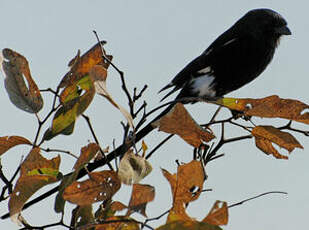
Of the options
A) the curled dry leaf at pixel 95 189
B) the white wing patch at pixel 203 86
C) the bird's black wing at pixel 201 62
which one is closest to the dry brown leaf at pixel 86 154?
the curled dry leaf at pixel 95 189

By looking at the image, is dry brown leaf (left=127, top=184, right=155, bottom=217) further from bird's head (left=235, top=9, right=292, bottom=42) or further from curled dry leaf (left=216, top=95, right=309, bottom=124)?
bird's head (left=235, top=9, right=292, bottom=42)

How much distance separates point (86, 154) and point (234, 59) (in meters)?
2.76

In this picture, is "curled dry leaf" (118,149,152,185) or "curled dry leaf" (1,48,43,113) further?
"curled dry leaf" (1,48,43,113)

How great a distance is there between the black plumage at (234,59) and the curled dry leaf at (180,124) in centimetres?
199

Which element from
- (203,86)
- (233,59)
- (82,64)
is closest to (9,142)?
(82,64)

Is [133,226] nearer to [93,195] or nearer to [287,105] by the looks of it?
[93,195]

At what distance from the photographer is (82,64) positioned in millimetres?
1500

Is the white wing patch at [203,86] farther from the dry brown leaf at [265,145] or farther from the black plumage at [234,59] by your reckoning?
the dry brown leaf at [265,145]

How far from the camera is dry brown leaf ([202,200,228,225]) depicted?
1.16 meters

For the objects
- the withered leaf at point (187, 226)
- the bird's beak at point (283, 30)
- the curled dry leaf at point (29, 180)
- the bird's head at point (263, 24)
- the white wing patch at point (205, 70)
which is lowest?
the withered leaf at point (187, 226)

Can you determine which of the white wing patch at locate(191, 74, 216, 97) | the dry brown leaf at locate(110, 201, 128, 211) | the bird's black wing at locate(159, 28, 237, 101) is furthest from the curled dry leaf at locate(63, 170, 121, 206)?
the white wing patch at locate(191, 74, 216, 97)

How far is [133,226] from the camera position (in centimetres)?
118

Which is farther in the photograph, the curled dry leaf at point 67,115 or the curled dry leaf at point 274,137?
the curled dry leaf at point 274,137

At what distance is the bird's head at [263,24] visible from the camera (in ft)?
13.8
